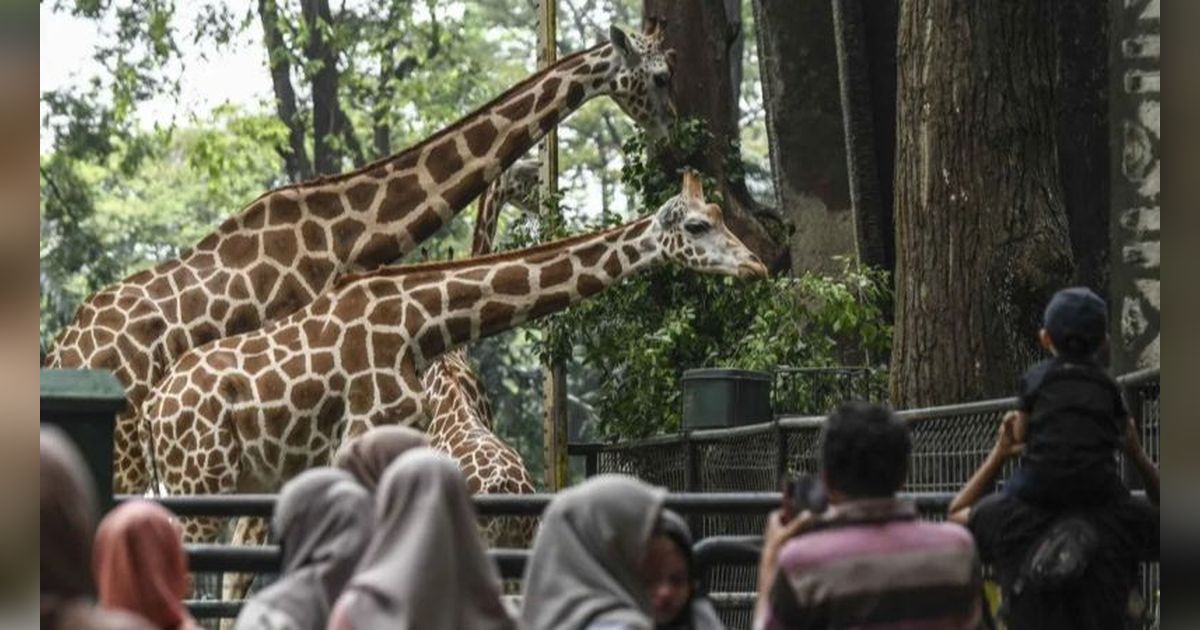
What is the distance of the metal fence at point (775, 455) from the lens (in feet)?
39.0

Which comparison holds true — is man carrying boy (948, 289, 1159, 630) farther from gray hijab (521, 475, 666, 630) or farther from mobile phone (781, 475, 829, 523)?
gray hijab (521, 475, 666, 630)

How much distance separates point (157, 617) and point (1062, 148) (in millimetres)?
13573

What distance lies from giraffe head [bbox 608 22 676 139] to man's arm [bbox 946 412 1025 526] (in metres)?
11.7

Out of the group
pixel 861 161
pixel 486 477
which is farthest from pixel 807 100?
pixel 486 477

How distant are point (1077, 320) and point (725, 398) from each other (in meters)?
11.1

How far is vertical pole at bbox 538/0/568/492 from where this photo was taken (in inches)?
934

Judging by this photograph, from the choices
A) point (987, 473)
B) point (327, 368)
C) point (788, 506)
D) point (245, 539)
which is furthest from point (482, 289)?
point (788, 506)

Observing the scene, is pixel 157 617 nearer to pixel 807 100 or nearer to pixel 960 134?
pixel 960 134

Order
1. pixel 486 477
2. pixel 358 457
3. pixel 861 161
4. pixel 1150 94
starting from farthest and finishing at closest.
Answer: pixel 861 161
pixel 486 477
pixel 1150 94
pixel 358 457

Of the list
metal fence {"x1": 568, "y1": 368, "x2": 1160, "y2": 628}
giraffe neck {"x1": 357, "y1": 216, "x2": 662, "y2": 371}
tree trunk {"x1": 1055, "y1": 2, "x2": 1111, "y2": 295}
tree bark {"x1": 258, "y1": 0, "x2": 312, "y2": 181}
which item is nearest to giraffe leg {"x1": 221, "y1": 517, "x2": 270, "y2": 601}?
giraffe neck {"x1": 357, "y1": 216, "x2": 662, "y2": 371}

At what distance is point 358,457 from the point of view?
848cm

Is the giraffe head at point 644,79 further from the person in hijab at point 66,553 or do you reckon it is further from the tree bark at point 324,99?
the tree bark at point 324,99

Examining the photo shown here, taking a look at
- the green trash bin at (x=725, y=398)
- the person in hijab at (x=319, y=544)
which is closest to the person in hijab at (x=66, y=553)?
the person in hijab at (x=319, y=544)

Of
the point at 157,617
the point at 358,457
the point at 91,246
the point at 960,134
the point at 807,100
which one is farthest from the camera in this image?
the point at 91,246
